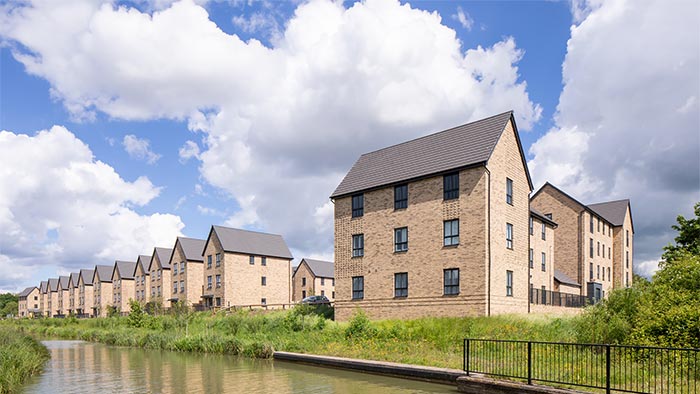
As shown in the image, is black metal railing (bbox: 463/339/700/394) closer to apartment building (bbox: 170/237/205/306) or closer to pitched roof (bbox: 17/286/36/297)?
apartment building (bbox: 170/237/205/306)

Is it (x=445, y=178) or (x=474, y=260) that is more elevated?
(x=445, y=178)

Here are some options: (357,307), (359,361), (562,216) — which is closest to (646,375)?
(359,361)

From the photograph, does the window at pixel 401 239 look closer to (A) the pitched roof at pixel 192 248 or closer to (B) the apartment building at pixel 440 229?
(B) the apartment building at pixel 440 229

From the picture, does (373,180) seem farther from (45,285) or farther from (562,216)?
(45,285)

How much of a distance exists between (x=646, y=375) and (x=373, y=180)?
64.3 ft

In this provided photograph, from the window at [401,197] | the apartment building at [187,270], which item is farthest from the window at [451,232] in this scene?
the apartment building at [187,270]

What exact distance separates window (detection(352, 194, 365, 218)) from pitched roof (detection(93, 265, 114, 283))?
69217mm

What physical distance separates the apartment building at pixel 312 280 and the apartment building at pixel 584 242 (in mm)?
34131

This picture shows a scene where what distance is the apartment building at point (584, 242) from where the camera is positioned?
43969 millimetres

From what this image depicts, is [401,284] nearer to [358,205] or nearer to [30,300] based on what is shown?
[358,205]

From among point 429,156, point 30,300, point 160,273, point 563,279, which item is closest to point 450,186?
point 429,156

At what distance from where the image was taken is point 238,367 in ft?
75.3

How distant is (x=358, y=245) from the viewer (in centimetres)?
3156

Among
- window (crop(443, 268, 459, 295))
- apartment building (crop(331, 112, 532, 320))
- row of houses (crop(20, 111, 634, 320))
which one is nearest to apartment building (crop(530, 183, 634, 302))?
row of houses (crop(20, 111, 634, 320))
